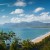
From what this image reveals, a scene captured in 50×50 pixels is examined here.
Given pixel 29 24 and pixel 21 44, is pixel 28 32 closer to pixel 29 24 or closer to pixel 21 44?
pixel 29 24

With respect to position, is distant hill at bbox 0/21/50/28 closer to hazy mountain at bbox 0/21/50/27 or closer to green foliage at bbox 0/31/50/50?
hazy mountain at bbox 0/21/50/27

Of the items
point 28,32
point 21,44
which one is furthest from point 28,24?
point 21,44

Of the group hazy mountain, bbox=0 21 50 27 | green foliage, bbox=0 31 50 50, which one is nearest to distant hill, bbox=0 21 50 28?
hazy mountain, bbox=0 21 50 27

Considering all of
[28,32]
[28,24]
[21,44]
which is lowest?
[21,44]

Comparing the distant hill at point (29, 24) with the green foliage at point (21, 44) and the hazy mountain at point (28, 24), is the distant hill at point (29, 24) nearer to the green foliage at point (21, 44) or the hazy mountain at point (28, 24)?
the hazy mountain at point (28, 24)

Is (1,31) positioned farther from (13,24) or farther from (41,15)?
(41,15)

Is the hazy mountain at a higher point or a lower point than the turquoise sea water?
higher

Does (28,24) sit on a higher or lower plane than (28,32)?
higher

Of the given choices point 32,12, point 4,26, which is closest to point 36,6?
point 32,12

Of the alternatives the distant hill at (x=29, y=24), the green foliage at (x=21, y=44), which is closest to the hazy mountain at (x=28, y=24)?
the distant hill at (x=29, y=24)
